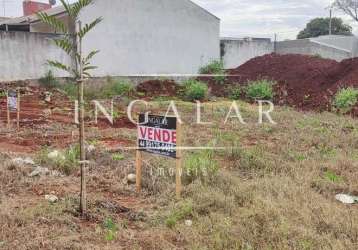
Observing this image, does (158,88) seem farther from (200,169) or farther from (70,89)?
(200,169)

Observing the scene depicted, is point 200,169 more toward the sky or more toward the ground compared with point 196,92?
more toward the ground

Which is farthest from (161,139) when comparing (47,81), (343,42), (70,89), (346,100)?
(343,42)

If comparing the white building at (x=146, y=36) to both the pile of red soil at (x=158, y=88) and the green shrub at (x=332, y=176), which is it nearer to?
the pile of red soil at (x=158, y=88)

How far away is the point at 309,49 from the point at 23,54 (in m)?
14.0

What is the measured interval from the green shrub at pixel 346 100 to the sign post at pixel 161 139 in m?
7.74

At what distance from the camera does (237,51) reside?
19.3 m

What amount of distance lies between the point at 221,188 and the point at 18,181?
6.59ft

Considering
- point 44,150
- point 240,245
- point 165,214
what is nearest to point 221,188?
point 165,214

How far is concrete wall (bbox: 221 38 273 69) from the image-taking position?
18984mm

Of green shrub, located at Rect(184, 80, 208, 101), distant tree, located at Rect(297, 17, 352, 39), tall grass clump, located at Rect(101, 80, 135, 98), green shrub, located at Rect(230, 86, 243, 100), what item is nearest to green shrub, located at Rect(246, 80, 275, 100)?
green shrub, located at Rect(230, 86, 243, 100)

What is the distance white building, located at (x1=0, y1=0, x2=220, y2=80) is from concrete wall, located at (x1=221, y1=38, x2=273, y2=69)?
0.73m

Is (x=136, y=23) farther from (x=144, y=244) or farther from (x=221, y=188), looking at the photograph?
(x=144, y=244)

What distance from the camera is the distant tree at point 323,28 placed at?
33750mm

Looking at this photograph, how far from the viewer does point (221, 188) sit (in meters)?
4.16
